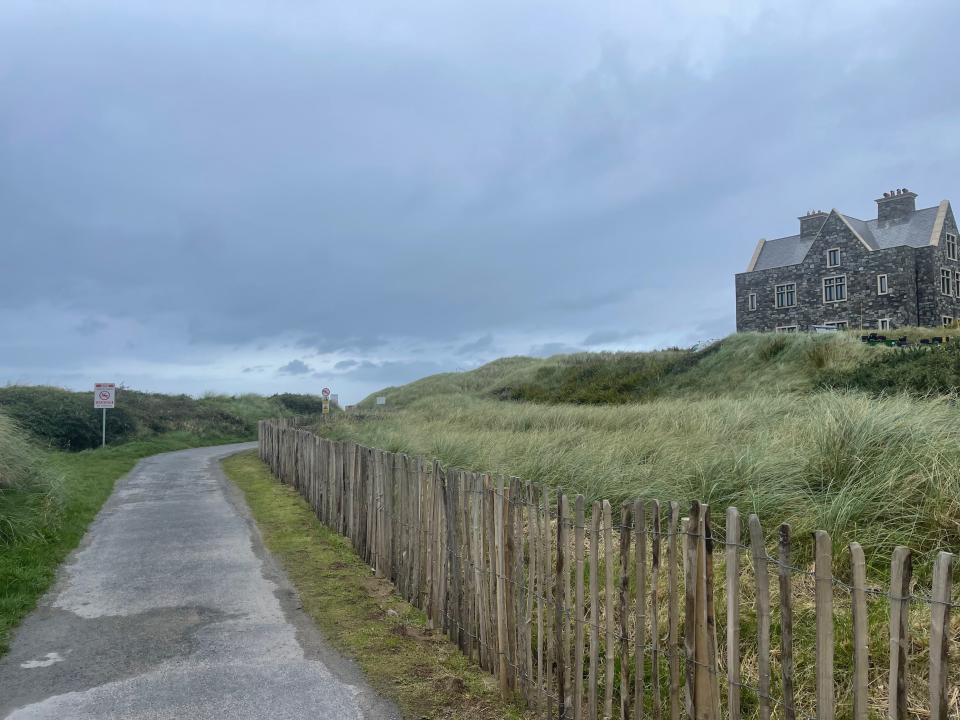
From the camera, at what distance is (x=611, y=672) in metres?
4.14

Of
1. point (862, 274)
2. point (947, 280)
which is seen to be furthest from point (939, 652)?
point (947, 280)

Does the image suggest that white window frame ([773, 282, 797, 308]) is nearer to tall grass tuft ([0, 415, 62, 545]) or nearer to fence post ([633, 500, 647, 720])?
→ tall grass tuft ([0, 415, 62, 545])

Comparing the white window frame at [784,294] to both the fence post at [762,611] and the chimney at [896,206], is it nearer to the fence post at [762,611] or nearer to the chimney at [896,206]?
the chimney at [896,206]

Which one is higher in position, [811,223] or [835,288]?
[811,223]

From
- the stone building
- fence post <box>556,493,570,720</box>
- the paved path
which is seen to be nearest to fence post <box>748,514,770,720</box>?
fence post <box>556,493,570,720</box>

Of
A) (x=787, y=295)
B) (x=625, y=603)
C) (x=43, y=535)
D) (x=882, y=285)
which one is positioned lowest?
(x=43, y=535)

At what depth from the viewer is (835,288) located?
144ft

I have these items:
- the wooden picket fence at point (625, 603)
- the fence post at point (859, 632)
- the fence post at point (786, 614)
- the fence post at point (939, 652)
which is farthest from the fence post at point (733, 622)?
the fence post at point (939, 652)

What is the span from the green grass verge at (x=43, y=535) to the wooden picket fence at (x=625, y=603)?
3700 millimetres

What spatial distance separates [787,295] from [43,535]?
45.2m

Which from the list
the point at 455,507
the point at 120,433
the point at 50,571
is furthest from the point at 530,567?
the point at 120,433

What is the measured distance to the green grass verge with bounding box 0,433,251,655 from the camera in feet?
23.9

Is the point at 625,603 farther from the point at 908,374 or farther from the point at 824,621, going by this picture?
the point at 908,374

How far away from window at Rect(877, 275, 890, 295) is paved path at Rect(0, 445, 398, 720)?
41919mm
